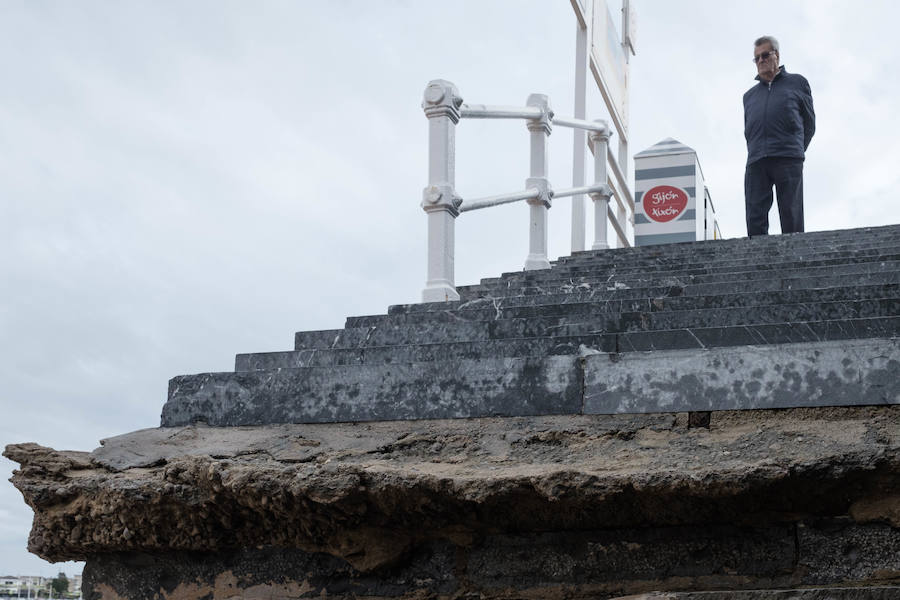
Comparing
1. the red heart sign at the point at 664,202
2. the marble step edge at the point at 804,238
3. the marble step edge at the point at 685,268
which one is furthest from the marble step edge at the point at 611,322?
the red heart sign at the point at 664,202

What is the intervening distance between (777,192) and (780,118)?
486 millimetres

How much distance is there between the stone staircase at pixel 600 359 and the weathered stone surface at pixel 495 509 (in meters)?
0.05

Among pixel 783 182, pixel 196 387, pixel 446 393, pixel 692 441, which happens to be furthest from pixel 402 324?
pixel 783 182

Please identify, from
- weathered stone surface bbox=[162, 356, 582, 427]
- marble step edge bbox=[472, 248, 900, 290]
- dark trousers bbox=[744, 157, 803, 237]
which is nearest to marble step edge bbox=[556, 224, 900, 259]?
marble step edge bbox=[472, 248, 900, 290]

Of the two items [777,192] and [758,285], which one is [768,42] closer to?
[777,192]

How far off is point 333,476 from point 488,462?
0.37 meters

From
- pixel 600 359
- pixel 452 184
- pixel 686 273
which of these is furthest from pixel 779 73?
pixel 600 359

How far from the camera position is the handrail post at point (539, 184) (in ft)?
22.7

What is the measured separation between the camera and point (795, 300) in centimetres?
347

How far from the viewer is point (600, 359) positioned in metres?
2.53

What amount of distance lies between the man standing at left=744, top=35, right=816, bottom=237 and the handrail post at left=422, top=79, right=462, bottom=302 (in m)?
2.32

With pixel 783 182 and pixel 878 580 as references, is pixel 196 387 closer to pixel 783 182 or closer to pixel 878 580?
pixel 878 580

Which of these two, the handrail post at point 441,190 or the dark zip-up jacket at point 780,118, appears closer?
the handrail post at point 441,190

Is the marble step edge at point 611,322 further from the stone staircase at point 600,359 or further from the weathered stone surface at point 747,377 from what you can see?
the weathered stone surface at point 747,377
